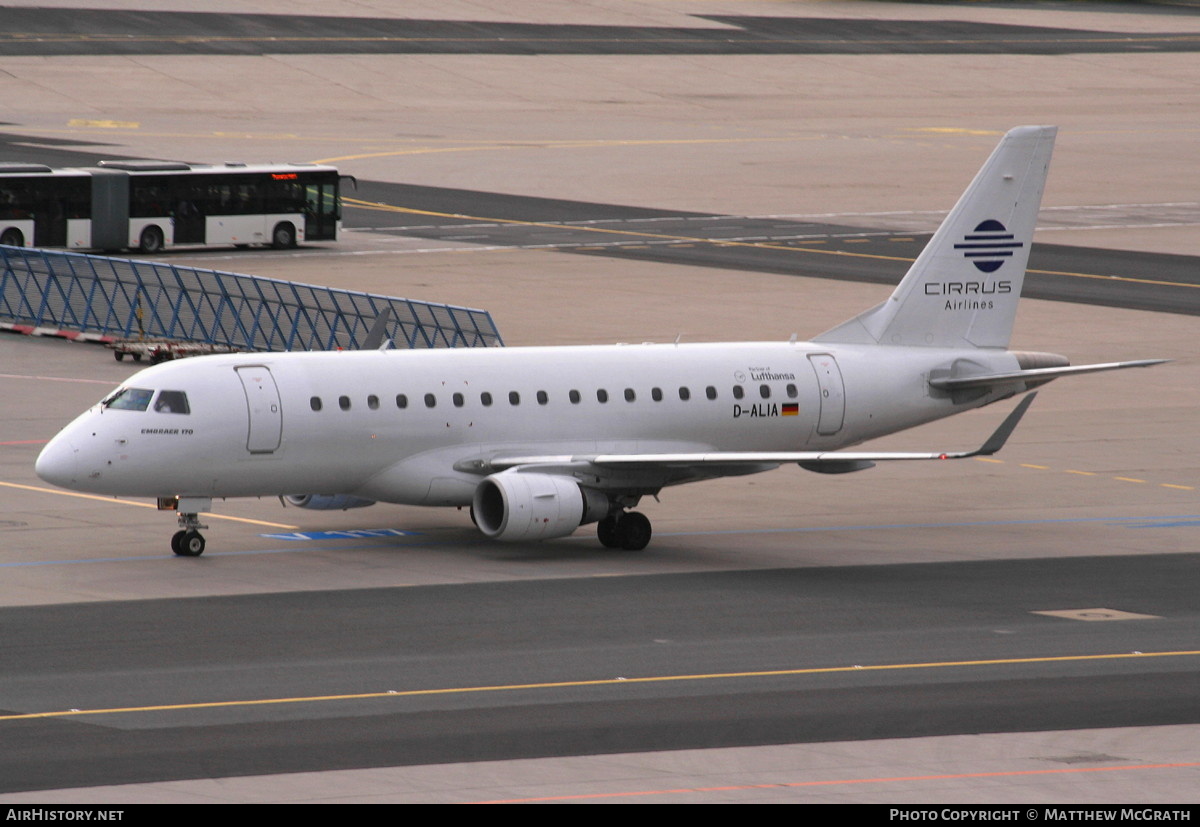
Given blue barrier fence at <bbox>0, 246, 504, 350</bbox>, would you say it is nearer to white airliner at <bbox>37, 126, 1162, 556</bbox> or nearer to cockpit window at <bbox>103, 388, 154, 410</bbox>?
white airliner at <bbox>37, 126, 1162, 556</bbox>

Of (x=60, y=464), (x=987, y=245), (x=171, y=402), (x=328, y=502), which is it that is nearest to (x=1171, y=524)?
(x=987, y=245)

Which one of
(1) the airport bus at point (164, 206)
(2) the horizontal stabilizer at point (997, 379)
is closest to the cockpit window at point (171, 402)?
(2) the horizontal stabilizer at point (997, 379)

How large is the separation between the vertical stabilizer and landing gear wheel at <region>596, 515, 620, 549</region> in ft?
26.1

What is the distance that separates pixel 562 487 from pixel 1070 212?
73.4 meters

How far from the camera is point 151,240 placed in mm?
88688

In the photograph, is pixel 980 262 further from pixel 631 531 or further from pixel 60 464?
pixel 60 464

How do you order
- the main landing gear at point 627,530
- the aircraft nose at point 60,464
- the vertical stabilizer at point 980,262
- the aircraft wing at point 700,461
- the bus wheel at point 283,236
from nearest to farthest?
the aircraft nose at point 60,464 < the aircraft wing at point 700,461 < the main landing gear at point 627,530 < the vertical stabilizer at point 980,262 < the bus wheel at point 283,236

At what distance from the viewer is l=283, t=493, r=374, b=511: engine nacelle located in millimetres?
42781

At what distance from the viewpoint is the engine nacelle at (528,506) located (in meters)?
40.5

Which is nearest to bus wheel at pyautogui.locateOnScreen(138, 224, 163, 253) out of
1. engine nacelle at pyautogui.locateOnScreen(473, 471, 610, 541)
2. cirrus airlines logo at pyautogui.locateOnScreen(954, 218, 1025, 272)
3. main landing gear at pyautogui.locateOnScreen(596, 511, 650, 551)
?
cirrus airlines logo at pyautogui.locateOnScreen(954, 218, 1025, 272)

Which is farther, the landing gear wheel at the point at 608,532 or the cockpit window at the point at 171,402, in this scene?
the landing gear wheel at the point at 608,532

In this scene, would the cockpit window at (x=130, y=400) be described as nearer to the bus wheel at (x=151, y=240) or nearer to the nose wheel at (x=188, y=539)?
the nose wheel at (x=188, y=539)

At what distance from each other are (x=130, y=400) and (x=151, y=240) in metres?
50.0

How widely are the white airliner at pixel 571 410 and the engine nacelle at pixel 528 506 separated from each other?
0.04 m
